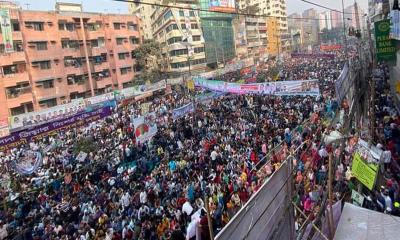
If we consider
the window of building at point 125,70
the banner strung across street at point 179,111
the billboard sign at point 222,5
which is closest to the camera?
the banner strung across street at point 179,111

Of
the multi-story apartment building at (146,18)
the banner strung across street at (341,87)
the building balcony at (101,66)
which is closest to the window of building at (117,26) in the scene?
the building balcony at (101,66)

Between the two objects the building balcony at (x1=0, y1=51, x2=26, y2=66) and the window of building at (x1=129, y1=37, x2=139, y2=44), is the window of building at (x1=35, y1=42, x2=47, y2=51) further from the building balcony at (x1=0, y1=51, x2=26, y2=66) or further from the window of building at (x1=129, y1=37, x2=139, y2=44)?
the window of building at (x1=129, y1=37, x2=139, y2=44)

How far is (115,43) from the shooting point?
4844 centimetres

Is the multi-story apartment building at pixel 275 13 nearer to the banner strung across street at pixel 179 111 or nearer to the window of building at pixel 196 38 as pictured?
the window of building at pixel 196 38

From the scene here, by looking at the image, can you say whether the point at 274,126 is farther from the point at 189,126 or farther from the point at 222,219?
the point at 222,219

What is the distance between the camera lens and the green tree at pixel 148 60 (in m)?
50.1

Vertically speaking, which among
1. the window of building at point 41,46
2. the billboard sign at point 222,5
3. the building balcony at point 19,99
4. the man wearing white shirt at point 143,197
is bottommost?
Result: the man wearing white shirt at point 143,197

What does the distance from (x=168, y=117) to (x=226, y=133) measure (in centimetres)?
559

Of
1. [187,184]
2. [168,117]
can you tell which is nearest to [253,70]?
[168,117]

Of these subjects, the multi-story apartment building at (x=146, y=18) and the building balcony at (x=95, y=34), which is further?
the multi-story apartment building at (x=146, y=18)

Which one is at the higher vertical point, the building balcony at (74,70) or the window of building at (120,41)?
the window of building at (120,41)

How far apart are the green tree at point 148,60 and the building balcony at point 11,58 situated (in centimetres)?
1559

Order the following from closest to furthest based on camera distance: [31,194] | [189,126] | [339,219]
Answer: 1. [339,219]
2. [31,194]
3. [189,126]

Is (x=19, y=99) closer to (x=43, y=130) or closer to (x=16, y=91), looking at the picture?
(x=16, y=91)
